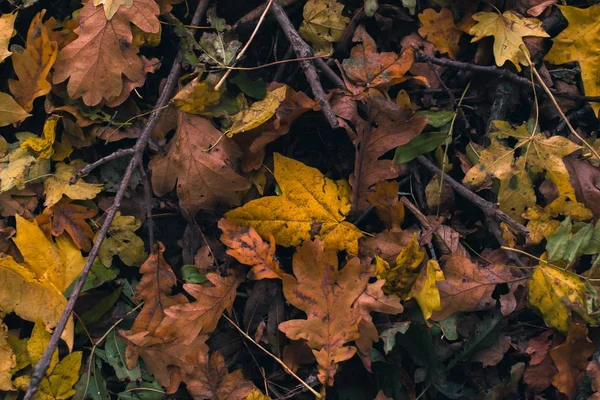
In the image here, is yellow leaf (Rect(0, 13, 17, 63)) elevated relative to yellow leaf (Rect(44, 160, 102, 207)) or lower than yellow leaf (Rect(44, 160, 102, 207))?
elevated

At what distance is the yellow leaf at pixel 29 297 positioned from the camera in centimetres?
144

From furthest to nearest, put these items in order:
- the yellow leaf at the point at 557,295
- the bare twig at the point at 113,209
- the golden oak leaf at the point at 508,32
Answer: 1. the golden oak leaf at the point at 508,32
2. the yellow leaf at the point at 557,295
3. the bare twig at the point at 113,209

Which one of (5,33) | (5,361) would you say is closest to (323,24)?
(5,33)

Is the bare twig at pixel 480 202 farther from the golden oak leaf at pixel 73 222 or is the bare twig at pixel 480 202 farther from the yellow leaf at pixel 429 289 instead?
the golden oak leaf at pixel 73 222

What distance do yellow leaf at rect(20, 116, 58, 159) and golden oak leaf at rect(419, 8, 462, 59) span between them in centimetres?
99

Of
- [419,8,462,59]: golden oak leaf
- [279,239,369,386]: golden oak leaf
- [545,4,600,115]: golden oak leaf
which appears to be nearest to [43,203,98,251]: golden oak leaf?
[279,239,369,386]: golden oak leaf

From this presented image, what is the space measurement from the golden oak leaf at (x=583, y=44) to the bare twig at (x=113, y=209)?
93cm

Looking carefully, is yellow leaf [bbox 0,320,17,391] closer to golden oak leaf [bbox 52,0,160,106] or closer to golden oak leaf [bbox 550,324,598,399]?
golden oak leaf [bbox 52,0,160,106]

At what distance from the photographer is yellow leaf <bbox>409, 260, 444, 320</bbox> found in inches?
52.7

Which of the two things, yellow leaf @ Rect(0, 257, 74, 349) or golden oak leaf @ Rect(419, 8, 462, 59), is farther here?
golden oak leaf @ Rect(419, 8, 462, 59)

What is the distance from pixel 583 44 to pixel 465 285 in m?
0.69

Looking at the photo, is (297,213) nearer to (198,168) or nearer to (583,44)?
(198,168)

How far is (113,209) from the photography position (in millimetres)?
1407

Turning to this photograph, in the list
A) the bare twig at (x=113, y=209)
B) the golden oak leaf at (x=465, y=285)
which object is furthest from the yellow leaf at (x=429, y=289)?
the bare twig at (x=113, y=209)
